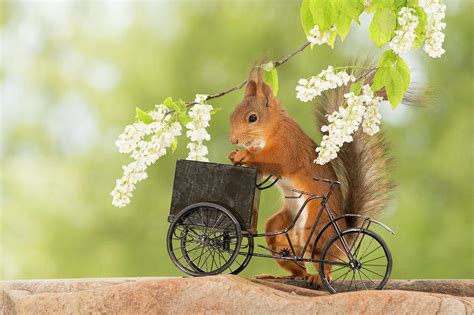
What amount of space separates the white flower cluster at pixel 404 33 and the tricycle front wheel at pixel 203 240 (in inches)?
28.2

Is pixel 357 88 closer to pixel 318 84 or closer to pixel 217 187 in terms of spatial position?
pixel 318 84

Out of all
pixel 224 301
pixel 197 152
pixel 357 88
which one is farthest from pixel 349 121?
pixel 224 301

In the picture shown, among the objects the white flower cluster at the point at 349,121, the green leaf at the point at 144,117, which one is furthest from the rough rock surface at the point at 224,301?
the green leaf at the point at 144,117

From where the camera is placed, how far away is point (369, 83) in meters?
2.42

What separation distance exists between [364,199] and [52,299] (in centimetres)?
109

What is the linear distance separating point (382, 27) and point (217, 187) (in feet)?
2.29

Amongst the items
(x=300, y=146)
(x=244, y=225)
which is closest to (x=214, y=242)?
(x=244, y=225)

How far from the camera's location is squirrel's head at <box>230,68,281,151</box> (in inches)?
94.6

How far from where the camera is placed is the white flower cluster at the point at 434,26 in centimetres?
217

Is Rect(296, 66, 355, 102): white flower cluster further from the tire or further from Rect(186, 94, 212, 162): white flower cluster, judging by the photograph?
the tire

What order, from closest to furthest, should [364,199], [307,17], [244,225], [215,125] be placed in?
[307,17], [244,225], [364,199], [215,125]

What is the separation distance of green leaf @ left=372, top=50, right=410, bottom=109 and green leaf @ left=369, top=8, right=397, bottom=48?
0.07 metres

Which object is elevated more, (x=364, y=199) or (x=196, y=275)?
(x=364, y=199)

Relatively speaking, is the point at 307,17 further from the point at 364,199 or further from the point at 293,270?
the point at 293,270
